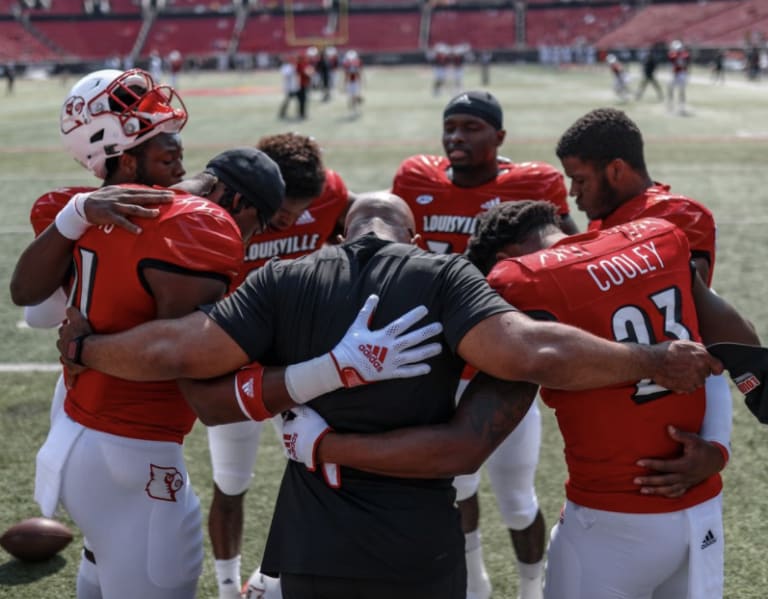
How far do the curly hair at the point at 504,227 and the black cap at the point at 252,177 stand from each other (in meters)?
0.71

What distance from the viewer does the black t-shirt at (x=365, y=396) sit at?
102 inches

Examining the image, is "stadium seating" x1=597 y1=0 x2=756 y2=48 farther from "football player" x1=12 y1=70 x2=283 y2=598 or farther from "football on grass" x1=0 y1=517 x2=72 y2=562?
"football player" x1=12 y1=70 x2=283 y2=598

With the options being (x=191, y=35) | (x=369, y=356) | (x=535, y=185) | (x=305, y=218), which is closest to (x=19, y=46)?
(x=191, y=35)

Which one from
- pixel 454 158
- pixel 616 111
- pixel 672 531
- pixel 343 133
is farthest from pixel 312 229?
pixel 343 133

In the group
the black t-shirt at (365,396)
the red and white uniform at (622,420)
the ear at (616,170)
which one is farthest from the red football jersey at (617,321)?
the ear at (616,170)

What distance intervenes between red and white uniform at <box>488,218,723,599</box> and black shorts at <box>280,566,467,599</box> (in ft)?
1.71

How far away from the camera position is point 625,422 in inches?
111

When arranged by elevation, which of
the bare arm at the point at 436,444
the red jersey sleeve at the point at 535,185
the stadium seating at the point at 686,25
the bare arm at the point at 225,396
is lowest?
the bare arm at the point at 436,444

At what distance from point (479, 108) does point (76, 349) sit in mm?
2615

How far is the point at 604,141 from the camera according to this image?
11.4 ft

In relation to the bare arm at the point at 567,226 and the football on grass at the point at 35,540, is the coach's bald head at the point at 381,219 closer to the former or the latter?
the bare arm at the point at 567,226

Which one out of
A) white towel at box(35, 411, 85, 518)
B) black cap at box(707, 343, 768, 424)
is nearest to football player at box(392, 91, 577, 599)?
black cap at box(707, 343, 768, 424)

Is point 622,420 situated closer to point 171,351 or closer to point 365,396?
point 365,396

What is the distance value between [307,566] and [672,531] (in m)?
1.11
